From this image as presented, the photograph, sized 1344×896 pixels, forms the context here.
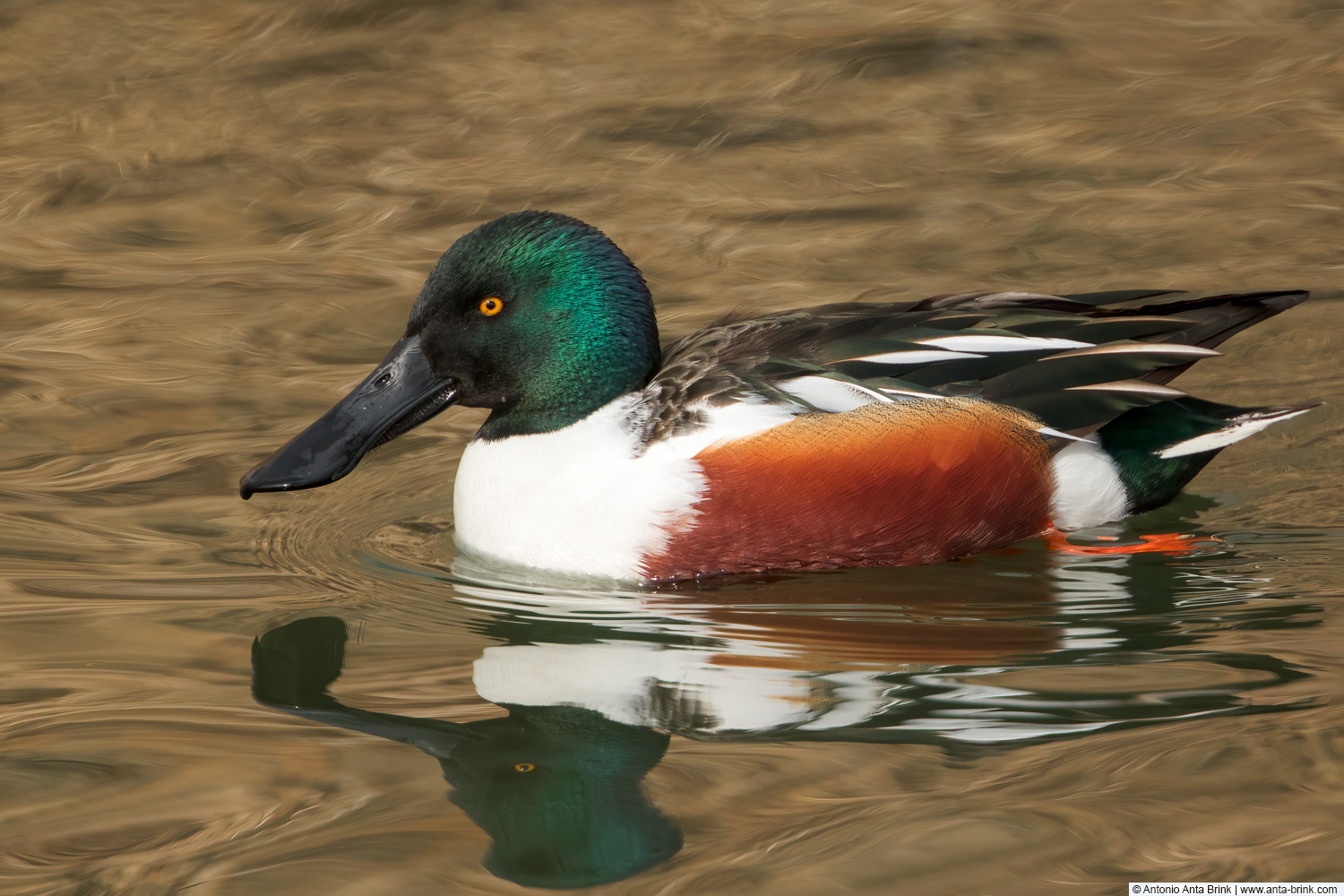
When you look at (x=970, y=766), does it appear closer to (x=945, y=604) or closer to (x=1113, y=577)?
(x=945, y=604)

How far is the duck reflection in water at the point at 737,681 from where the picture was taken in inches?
129

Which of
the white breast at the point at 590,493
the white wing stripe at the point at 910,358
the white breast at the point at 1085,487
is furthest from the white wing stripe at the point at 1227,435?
the white breast at the point at 590,493

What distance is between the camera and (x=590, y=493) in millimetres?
4449

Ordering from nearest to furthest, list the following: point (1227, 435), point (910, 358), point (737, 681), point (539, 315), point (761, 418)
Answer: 1. point (737, 681)
2. point (761, 418)
3. point (910, 358)
4. point (539, 315)
5. point (1227, 435)

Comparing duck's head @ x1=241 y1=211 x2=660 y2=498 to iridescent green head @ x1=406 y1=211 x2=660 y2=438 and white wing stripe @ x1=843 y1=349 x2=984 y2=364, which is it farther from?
white wing stripe @ x1=843 y1=349 x2=984 y2=364

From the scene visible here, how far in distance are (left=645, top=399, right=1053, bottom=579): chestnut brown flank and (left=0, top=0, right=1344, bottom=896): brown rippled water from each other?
0.36 ft

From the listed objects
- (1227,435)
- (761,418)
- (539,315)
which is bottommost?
(1227,435)

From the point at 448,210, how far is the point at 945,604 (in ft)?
14.5

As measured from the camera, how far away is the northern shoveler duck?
438 centimetres

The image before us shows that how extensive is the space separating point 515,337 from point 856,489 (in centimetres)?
105

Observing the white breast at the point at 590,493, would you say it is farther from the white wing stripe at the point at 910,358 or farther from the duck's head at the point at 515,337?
the white wing stripe at the point at 910,358

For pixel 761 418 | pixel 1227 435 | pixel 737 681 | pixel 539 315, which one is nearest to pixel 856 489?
pixel 761 418

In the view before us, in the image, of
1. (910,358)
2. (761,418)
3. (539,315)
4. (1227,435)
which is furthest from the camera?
(1227,435)

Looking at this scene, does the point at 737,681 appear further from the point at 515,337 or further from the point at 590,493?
the point at 515,337
